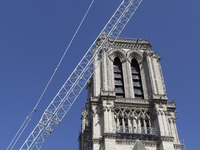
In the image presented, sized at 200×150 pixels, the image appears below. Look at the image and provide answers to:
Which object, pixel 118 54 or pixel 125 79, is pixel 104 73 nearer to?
pixel 125 79

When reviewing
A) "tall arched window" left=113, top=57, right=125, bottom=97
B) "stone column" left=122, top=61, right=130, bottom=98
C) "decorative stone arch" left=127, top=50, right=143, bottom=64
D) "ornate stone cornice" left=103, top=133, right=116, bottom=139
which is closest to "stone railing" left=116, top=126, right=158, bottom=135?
"ornate stone cornice" left=103, top=133, right=116, bottom=139

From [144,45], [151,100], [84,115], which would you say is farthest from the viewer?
[84,115]

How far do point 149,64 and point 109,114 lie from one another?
44.5 ft

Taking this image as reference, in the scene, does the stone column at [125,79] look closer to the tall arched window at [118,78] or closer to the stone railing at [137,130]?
the tall arched window at [118,78]

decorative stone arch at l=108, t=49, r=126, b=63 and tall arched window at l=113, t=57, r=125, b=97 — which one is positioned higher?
decorative stone arch at l=108, t=49, r=126, b=63

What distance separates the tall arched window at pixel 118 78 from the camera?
50188 mm

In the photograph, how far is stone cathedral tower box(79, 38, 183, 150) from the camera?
4169 cm

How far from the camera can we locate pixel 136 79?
5256cm

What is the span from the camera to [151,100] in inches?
1841

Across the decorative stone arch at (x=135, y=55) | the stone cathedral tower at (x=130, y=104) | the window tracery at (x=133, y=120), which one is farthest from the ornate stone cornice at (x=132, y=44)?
the window tracery at (x=133, y=120)

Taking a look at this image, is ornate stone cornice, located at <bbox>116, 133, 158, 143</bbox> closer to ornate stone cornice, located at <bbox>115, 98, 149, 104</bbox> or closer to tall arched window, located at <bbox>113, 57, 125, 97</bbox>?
ornate stone cornice, located at <bbox>115, 98, 149, 104</bbox>

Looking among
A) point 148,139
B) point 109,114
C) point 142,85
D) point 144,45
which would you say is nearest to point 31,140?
point 109,114

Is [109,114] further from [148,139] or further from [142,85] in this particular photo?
[142,85]

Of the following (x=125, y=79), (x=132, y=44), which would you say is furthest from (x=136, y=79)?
(x=132, y=44)
